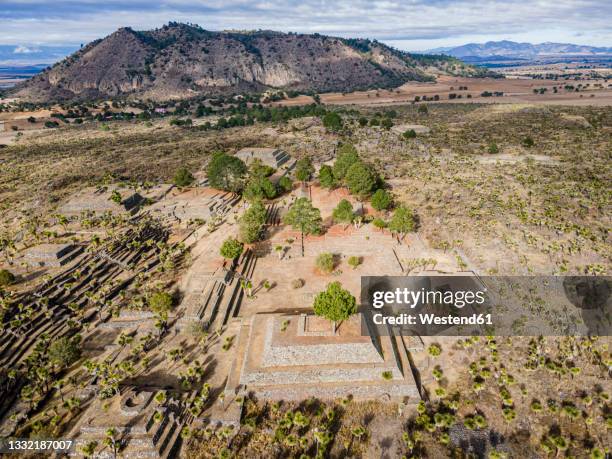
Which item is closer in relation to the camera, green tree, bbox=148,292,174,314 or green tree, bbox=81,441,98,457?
green tree, bbox=81,441,98,457

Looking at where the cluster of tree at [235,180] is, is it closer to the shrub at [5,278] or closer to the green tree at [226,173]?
the green tree at [226,173]

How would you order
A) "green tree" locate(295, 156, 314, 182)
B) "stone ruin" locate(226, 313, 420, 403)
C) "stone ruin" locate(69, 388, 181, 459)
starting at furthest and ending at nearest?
"green tree" locate(295, 156, 314, 182) → "stone ruin" locate(226, 313, 420, 403) → "stone ruin" locate(69, 388, 181, 459)

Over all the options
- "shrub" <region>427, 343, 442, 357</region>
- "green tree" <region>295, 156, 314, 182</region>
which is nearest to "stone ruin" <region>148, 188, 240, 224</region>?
"green tree" <region>295, 156, 314, 182</region>

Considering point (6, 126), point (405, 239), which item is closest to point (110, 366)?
point (405, 239)

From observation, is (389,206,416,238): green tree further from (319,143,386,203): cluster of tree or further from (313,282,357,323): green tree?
(313,282,357,323): green tree

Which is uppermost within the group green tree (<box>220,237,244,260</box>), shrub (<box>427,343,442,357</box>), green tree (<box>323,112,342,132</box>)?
green tree (<box>323,112,342,132</box>)

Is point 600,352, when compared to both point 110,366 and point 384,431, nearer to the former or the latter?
point 384,431

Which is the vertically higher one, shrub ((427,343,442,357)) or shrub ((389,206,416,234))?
shrub ((389,206,416,234))

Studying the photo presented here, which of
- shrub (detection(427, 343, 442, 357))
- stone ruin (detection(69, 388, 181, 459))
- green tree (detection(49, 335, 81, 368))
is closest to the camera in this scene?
stone ruin (detection(69, 388, 181, 459))
